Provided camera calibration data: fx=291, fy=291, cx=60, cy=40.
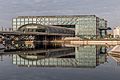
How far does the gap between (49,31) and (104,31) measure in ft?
211

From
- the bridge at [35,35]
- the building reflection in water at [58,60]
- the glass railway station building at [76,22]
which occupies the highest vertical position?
the glass railway station building at [76,22]

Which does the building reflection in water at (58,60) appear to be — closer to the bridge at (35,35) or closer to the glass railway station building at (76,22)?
the bridge at (35,35)

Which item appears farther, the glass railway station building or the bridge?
the glass railway station building

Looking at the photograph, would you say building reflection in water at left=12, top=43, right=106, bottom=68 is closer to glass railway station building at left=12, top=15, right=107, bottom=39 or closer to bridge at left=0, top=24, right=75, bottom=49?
bridge at left=0, top=24, right=75, bottom=49

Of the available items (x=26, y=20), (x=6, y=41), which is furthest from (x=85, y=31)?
(x=6, y=41)

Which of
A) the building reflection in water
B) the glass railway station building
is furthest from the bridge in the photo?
the building reflection in water

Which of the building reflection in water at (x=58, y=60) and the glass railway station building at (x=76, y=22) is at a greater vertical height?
the glass railway station building at (x=76, y=22)

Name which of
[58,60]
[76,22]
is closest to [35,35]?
[76,22]

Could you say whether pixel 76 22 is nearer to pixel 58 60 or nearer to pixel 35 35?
pixel 35 35

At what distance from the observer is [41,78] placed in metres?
25.9

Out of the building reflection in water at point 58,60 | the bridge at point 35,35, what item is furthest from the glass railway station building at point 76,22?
the building reflection in water at point 58,60

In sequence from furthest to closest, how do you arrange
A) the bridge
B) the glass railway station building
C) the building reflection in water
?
the glass railway station building < the bridge < the building reflection in water

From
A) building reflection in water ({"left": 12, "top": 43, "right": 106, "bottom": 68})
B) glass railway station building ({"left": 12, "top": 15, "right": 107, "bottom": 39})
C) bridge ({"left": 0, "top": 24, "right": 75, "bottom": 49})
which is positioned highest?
glass railway station building ({"left": 12, "top": 15, "right": 107, "bottom": 39})

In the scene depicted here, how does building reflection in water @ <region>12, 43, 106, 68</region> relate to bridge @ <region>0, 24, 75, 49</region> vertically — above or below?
below
